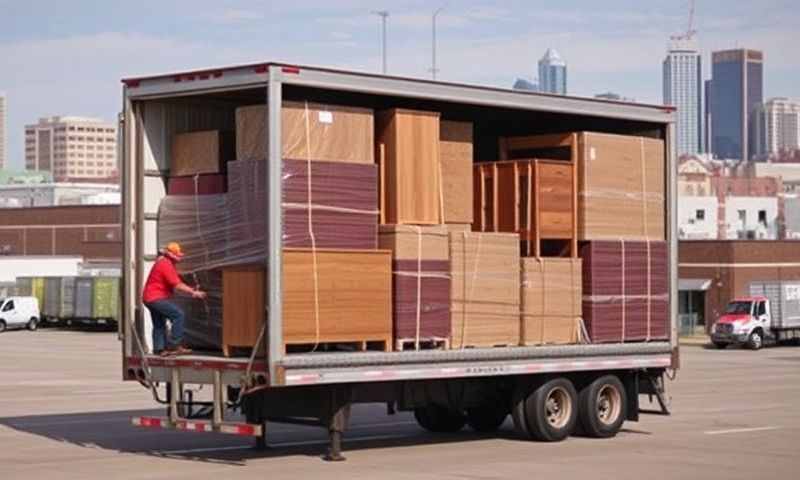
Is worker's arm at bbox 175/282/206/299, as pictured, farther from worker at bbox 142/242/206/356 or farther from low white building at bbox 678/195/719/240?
low white building at bbox 678/195/719/240

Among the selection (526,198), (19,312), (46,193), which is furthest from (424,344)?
(46,193)

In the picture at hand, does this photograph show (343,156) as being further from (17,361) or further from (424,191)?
(17,361)

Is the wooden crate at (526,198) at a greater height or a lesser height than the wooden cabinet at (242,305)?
greater

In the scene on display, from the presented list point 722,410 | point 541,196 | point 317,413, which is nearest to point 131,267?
point 317,413

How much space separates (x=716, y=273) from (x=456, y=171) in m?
61.2

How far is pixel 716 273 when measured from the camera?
79.2 m

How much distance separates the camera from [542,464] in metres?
Result: 18.8

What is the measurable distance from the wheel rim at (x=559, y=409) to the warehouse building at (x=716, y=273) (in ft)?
189

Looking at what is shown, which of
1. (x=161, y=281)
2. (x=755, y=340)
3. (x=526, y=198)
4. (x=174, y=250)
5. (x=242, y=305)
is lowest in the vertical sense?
(x=755, y=340)

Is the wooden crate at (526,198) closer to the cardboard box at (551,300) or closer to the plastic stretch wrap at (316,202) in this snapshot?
the cardboard box at (551,300)

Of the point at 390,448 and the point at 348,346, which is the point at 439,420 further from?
the point at 348,346

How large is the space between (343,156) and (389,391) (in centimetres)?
294

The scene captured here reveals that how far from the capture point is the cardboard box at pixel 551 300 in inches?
805

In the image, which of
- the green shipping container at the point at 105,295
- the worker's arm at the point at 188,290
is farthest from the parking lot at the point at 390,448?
the green shipping container at the point at 105,295
